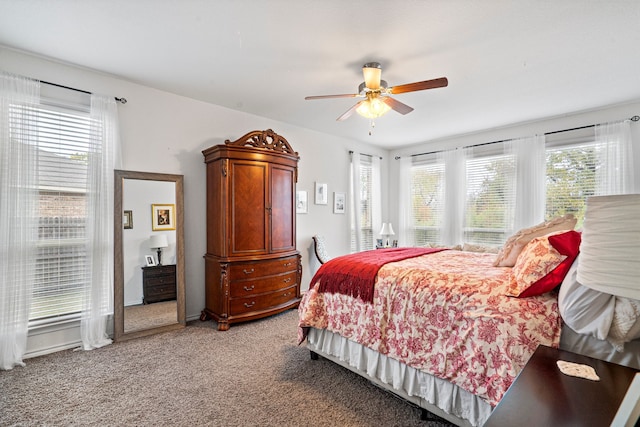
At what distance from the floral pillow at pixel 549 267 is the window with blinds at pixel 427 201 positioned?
12.7ft

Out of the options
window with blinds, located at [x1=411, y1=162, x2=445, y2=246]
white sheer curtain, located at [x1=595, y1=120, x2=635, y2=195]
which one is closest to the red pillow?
white sheer curtain, located at [x1=595, y1=120, x2=635, y2=195]

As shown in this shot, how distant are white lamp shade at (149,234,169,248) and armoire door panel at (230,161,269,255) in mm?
740

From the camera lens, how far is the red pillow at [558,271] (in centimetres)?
161

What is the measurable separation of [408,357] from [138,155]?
10.8 ft

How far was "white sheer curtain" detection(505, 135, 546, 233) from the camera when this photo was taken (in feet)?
14.3

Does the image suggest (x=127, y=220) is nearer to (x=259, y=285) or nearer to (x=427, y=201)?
(x=259, y=285)

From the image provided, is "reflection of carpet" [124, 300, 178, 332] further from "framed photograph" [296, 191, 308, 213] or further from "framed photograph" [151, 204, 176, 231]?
"framed photograph" [296, 191, 308, 213]

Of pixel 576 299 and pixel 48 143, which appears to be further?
pixel 48 143

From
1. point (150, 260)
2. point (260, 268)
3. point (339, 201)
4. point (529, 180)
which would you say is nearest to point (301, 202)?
point (339, 201)

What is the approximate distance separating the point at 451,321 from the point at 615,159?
150 inches

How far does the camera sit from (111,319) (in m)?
3.04

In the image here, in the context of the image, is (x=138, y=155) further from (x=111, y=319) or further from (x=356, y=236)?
(x=356, y=236)

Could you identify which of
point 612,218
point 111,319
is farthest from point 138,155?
point 612,218

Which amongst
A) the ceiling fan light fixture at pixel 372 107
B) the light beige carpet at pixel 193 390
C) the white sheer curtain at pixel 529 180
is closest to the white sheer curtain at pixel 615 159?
the white sheer curtain at pixel 529 180
